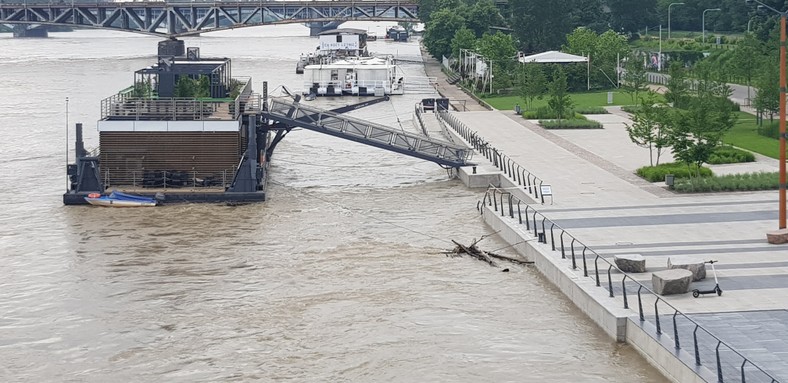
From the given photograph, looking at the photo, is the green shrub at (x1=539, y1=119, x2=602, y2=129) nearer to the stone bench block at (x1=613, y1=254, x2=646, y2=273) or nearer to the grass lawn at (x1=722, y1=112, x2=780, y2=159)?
the grass lawn at (x1=722, y1=112, x2=780, y2=159)

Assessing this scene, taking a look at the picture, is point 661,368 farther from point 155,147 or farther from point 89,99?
point 89,99

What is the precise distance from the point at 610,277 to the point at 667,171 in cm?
1733

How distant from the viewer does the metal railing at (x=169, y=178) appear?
48.2 meters

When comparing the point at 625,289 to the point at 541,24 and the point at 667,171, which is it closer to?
the point at 667,171

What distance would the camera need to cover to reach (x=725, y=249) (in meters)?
34.6

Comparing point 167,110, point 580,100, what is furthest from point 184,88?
point 580,100

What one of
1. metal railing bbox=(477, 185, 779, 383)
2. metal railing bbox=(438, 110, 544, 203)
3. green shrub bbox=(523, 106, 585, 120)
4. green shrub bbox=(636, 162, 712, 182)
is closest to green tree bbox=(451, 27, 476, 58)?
green shrub bbox=(523, 106, 585, 120)

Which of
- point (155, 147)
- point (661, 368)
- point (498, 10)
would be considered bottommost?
point (661, 368)

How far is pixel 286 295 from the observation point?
34.5 m

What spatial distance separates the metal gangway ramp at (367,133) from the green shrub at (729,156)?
9539 millimetres

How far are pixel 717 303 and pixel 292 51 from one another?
15513cm

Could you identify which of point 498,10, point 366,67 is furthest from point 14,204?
point 498,10

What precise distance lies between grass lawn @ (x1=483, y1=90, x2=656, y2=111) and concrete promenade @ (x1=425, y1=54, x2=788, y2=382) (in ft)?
60.4

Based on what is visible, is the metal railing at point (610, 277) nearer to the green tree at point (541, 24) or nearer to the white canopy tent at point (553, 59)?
the white canopy tent at point (553, 59)
